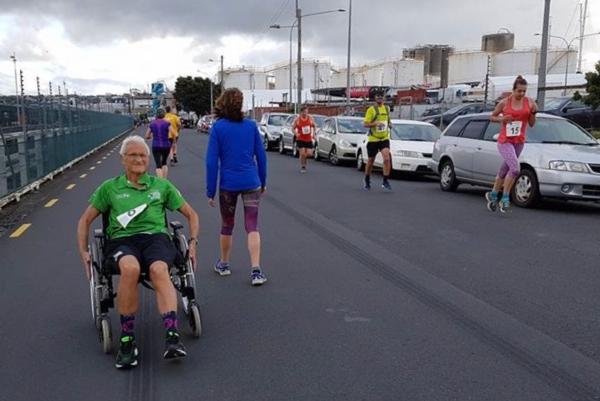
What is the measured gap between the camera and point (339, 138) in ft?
65.1

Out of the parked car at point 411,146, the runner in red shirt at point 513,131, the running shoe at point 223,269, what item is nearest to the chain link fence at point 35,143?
Result: the running shoe at point 223,269

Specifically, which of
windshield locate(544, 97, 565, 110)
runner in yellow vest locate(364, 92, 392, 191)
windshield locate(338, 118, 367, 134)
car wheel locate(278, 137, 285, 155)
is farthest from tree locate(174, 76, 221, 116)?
runner in yellow vest locate(364, 92, 392, 191)

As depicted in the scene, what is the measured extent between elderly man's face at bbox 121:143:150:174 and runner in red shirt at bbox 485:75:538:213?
21.0 ft

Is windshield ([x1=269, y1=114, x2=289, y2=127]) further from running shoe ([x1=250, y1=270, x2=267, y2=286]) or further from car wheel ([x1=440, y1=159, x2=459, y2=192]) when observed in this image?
running shoe ([x1=250, y1=270, x2=267, y2=286])

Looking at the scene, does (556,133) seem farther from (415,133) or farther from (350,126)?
(350,126)

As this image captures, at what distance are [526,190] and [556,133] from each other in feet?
4.60

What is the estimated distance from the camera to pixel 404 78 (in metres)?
101

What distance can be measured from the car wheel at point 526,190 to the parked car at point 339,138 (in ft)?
27.4

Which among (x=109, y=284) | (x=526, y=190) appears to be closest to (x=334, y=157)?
(x=526, y=190)

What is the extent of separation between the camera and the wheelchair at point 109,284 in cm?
420

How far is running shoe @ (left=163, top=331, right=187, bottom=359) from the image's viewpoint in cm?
395

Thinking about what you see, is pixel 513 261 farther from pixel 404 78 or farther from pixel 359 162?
pixel 404 78

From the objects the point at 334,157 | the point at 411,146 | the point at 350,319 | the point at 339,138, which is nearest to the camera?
the point at 350,319

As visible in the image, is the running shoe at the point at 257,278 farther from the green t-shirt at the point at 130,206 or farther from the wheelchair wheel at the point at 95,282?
the wheelchair wheel at the point at 95,282
